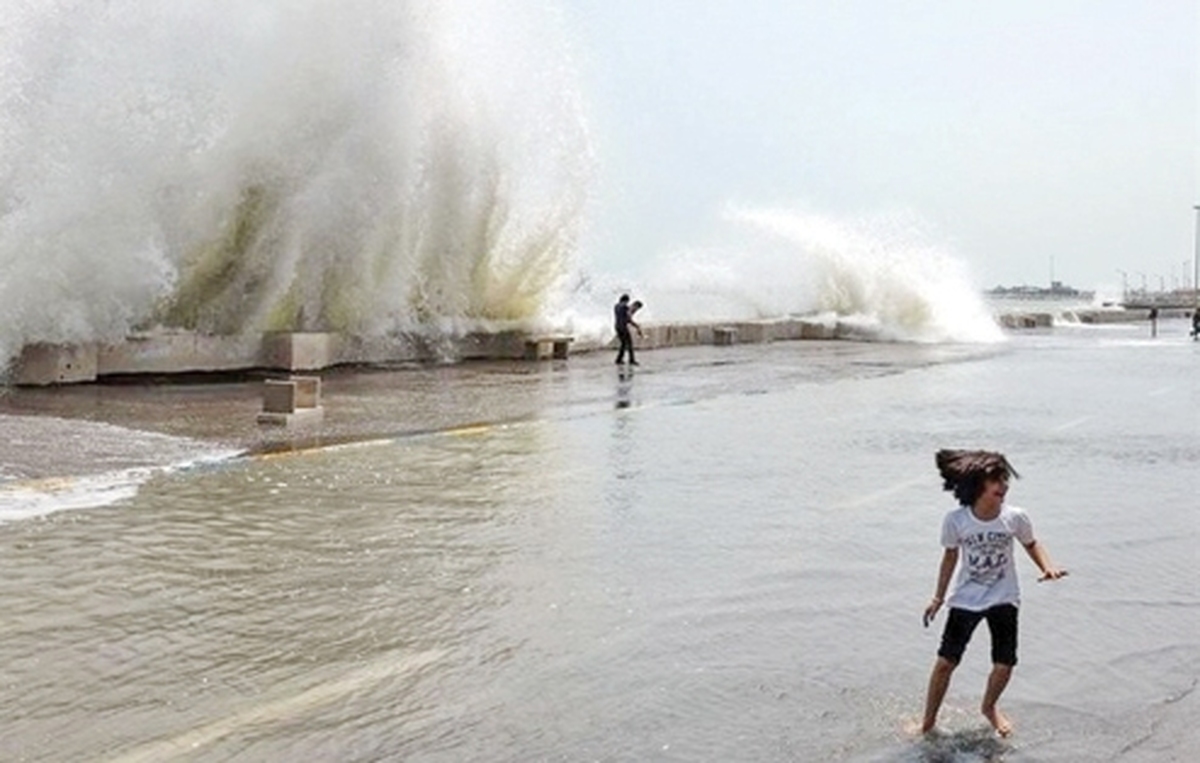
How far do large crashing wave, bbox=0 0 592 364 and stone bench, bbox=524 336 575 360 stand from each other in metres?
1.69

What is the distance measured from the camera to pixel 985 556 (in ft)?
16.3

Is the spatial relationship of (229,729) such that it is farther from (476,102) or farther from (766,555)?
(476,102)

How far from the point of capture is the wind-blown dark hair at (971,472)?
4945 millimetres

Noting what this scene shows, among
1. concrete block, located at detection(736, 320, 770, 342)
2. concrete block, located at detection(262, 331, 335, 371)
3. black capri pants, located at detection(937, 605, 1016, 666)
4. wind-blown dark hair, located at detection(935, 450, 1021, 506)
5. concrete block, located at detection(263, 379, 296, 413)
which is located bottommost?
black capri pants, located at detection(937, 605, 1016, 666)

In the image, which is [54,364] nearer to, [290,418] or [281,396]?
[281,396]

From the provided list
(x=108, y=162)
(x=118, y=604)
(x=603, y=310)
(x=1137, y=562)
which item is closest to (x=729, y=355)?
(x=603, y=310)

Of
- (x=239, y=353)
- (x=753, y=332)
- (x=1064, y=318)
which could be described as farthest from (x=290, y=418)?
(x=1064, y=318)

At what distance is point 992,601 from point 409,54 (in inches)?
806

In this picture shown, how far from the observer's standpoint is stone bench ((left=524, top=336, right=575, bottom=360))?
25984mm

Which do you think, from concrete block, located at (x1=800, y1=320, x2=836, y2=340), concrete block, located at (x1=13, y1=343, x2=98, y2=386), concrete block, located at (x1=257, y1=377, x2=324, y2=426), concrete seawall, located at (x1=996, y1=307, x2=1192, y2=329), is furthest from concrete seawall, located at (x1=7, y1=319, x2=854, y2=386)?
concrete seawall, located at (x1=996, y1=307, x2=1192, y2=329)

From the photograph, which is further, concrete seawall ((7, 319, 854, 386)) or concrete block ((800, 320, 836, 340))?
concrete block ((800, 320, 836, 340))

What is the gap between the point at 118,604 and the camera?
6.26m

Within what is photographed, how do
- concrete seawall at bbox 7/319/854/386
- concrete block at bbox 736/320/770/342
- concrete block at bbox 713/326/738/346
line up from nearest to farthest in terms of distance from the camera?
concrete seawall at bbox 7/319/854/386 < concrete block at bbox 713/326/738/346 < concrete block at bbox 736/320/770/342

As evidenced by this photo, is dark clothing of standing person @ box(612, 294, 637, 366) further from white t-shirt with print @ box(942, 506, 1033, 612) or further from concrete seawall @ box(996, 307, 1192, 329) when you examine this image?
concrete seawall @ box(996, 307, 1192, 329)
